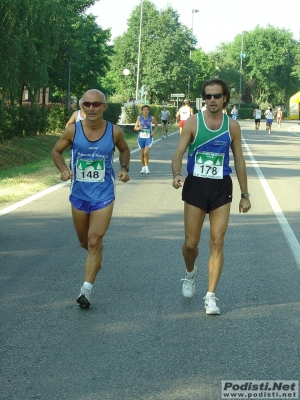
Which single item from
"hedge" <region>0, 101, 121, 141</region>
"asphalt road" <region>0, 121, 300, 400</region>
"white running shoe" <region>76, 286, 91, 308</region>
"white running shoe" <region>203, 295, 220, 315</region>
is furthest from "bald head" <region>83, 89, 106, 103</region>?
"hedge" <region>0, 101, 121, 141</region>

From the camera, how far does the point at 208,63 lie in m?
108

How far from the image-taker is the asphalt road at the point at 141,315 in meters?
Answer: 4.80

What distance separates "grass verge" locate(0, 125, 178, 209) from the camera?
14689 mm

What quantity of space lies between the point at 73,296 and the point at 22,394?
236 cm

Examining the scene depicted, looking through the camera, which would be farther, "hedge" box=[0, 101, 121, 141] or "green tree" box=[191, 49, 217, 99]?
"green tree" box=[191, 49, 217, 99]

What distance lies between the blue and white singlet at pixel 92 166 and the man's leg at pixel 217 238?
0.92 metres

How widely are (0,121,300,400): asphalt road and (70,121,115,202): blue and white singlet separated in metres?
0.93

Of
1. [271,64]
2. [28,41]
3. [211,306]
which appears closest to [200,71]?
[271,64]

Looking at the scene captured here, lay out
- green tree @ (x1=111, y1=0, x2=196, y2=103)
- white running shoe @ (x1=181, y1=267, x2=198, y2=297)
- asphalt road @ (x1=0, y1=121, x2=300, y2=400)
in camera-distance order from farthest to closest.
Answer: green tree @ (x1=111, y1=0, x2=196, y2=103), white running shoe @ (x1=181, y1=267, x2=198, y2=297), asphalt road @ (x1=0, y1=121, x2=300, y2=400)

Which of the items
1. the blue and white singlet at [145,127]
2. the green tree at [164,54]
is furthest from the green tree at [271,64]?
the blue and white singlet at [145,127]

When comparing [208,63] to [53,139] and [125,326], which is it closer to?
[53,139]

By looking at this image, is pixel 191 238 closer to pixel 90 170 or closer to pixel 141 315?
pixel 141 315

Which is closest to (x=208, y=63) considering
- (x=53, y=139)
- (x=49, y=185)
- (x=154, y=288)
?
(x=53, y=139)

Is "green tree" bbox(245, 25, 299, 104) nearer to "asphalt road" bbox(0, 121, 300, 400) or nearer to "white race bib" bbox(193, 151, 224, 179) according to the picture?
"asphalt road" bbox(0, 121, 300, 400)
